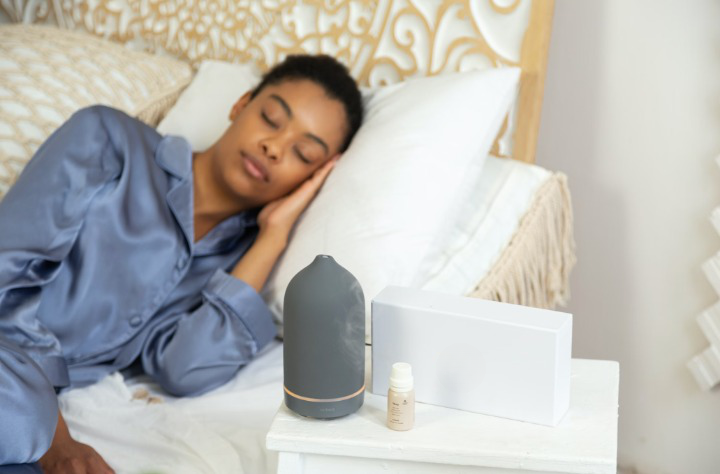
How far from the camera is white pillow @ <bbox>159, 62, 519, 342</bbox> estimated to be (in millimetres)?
1493

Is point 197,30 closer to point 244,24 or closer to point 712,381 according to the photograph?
point 244,24

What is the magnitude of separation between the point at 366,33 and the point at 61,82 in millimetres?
640

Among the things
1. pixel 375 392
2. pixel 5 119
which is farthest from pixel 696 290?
pixel 5 119

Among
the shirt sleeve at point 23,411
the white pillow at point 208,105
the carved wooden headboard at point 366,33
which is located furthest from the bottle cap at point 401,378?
the white pillow at point 208,105

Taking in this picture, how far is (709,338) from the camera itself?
67.8 inches

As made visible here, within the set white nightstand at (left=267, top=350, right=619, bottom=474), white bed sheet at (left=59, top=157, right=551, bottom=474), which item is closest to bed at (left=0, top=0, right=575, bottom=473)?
white bed sheet at (left=59, top=157, right=551, bottom=474)

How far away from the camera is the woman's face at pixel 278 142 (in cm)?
162

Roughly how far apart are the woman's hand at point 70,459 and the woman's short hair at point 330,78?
2.52 ft

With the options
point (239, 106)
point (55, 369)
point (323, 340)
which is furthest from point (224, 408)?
point (239, 106)

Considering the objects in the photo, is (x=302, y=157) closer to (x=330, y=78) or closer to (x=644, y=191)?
(x=330, y=78)

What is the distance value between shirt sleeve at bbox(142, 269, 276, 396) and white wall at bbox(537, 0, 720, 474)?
2.47 ft

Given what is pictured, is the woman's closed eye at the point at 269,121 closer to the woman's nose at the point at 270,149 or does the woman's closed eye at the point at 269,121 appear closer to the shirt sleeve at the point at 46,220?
the woman's nose at the point at 270,149

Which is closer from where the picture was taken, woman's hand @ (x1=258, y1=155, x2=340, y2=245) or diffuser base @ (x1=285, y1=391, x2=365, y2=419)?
diffuser base @ (x1=285, y1=391, x2=365, y2=419)

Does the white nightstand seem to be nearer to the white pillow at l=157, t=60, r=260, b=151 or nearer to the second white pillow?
the second white pillow
